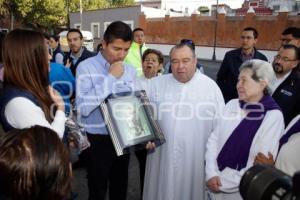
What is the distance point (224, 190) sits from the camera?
265cm

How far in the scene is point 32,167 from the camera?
1.22 m

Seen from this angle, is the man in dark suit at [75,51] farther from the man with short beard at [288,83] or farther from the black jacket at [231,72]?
the man with short beard at [288,83]

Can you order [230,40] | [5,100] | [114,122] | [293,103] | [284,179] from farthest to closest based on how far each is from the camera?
[230,40]
[293,103]
[114,122]
[5,100]
[284,179]

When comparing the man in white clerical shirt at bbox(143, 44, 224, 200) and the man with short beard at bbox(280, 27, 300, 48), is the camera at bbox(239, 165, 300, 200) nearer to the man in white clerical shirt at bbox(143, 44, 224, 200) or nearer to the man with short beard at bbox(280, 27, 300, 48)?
the man in white clerical shirt at bbox(143, 44, 224, 200)

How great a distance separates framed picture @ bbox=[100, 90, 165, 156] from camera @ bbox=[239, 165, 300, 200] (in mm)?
1521

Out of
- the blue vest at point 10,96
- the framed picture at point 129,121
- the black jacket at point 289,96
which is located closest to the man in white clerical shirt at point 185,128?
the framed picture at point 129,121

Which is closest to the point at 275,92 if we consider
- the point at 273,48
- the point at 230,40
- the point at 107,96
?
the point at 107,96

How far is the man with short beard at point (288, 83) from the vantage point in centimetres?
347

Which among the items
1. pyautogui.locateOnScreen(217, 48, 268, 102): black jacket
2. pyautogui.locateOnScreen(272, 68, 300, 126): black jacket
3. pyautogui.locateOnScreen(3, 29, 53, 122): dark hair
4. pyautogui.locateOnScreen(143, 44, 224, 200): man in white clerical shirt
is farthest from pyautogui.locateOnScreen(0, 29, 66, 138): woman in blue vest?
pyautogui.locateOnScreen(217, 48, 268, 102): black jacket

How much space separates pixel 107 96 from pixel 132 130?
35 centimetres

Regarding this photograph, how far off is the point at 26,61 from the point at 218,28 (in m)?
29.1

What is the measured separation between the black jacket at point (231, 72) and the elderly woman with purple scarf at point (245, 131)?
214 centimetres

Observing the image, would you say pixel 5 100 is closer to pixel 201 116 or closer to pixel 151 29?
pixel 201 116

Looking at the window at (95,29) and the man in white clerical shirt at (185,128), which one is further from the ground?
the window at (95,29)
